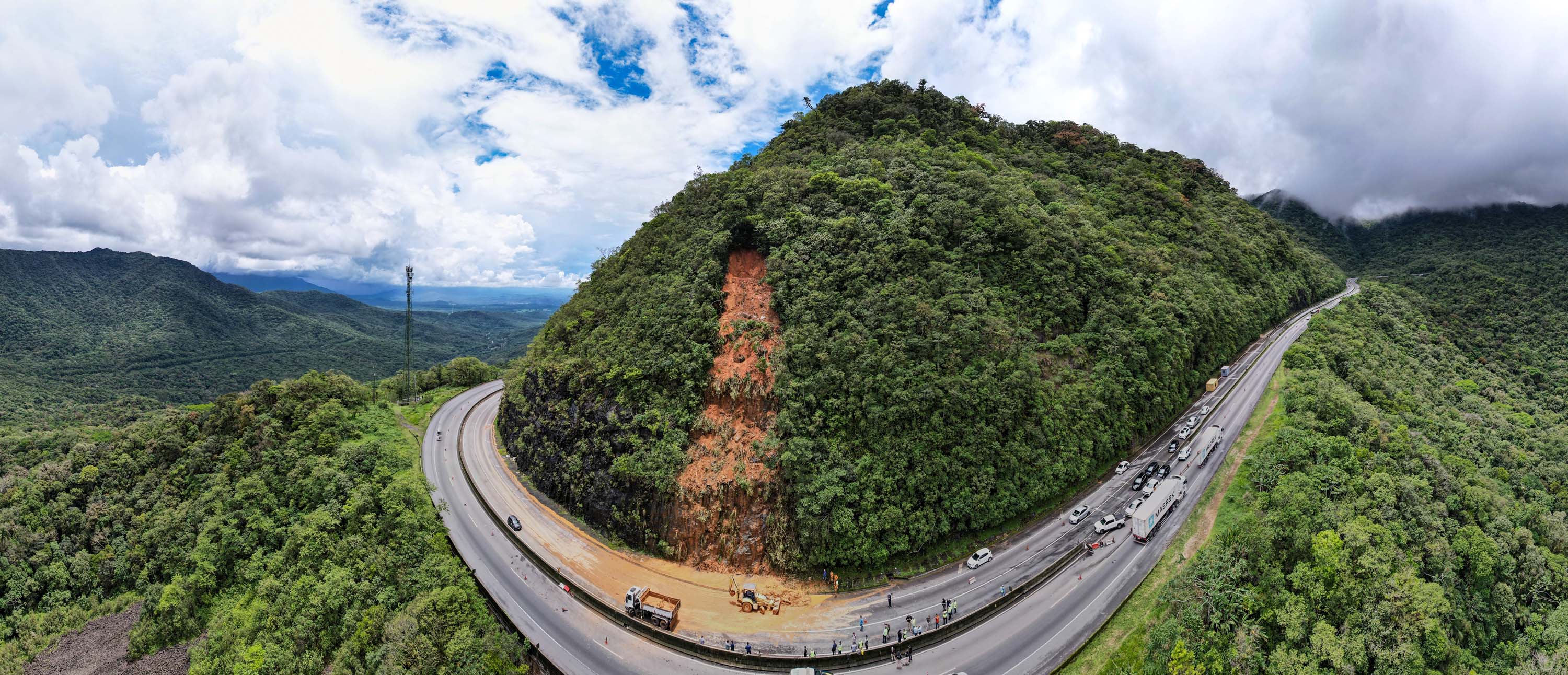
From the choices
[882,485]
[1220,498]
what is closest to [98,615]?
[882,485]

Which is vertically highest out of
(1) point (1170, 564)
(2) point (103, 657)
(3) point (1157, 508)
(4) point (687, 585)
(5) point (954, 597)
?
(3) point (1157, 508)

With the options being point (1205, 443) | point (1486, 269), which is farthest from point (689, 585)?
point (1486, 269)

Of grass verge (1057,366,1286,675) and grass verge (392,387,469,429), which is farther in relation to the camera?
grass verge (392,387,469,429)

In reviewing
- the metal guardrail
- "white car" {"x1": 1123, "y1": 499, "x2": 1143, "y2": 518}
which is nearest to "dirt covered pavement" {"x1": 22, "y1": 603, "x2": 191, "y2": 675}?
the metal guardrail

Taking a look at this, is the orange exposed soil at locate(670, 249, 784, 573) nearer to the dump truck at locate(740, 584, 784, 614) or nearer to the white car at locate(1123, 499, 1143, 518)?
the dump truck at locate(740, 584, 784, 614)

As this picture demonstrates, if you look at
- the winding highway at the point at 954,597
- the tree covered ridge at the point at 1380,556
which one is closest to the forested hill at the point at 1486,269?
the tree covered ridge at the point at 1380,556

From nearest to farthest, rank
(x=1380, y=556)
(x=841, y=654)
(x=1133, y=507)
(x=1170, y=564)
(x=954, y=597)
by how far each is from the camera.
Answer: (x=1380, y=556)
(x=841, y=654)
(x=954, y=597)
(x=1170, y=564)
(x=1133, y=507)

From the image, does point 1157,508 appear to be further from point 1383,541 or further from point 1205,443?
point 1205,443
